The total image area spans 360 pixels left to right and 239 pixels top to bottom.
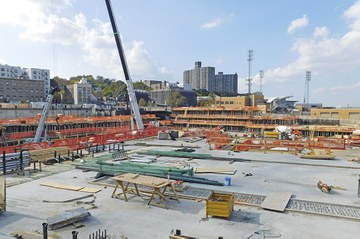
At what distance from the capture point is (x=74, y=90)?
123 meters

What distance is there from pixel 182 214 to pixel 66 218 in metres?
3.78

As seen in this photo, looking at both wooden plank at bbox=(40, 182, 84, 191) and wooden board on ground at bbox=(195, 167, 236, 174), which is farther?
wooden board on ground at bbox=(195, 167, 236, 174)

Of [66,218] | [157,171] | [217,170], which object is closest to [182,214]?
[66,218]

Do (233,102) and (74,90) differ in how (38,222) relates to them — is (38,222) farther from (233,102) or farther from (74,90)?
(74,90)

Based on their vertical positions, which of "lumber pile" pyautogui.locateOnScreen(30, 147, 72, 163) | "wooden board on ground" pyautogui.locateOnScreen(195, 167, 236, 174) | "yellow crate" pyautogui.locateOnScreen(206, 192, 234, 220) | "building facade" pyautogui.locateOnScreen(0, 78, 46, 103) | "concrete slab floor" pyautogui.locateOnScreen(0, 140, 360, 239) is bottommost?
"concrete slab floor" pyautogui.locateOnScreen(0, 140, 360, 239)

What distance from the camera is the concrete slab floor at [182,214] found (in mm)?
8539

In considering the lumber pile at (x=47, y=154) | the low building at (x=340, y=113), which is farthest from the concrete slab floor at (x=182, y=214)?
the low building at (x=340, y=113)

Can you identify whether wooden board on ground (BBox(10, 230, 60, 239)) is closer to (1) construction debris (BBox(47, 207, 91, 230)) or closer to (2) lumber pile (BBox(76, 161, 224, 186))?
(1) construction debris (BBox(47, 207, 91, 230))

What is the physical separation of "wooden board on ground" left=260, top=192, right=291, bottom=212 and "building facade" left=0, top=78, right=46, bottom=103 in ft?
343

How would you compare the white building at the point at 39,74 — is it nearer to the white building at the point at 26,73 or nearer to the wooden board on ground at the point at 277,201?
the white building at the point at 26,73

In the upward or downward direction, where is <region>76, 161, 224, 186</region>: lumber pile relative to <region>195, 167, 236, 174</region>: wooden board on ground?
upward

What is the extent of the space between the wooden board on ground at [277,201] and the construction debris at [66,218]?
6313 millimetres

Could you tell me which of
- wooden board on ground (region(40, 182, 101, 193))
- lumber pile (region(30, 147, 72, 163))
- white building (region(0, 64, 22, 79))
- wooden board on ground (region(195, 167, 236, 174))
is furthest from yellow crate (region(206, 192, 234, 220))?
white building (region(0, 64, 22, 79))

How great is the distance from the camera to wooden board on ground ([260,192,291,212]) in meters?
10.3
